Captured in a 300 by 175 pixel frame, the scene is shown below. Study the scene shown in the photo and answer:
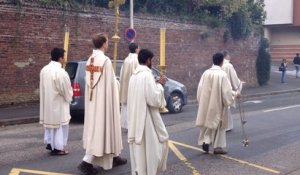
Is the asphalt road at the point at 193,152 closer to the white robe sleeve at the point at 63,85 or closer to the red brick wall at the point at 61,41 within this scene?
the white robe sleeve at the point at 63,85

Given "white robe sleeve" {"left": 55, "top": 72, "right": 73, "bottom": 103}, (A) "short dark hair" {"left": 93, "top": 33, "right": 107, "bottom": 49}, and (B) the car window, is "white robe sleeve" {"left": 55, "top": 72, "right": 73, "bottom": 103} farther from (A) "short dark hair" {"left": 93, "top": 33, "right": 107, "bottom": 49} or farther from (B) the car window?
(B) the car window

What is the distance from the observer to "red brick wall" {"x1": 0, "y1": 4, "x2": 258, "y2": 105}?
16609 mm

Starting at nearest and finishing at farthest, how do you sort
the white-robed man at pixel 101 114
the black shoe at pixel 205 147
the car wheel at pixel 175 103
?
the white-robed man at pixel 101 114, the black shoe at pixel 205 147, the car wheel at pixel 175 103

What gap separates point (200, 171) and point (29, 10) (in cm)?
1111

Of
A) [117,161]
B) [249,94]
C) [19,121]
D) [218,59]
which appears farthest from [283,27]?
[117,161]

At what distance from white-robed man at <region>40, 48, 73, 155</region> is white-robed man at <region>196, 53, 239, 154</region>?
2.50 metres

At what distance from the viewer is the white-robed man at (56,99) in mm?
8984

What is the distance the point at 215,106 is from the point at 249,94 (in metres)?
15.3

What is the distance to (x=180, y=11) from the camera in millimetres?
24703

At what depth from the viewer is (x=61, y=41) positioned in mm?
18297

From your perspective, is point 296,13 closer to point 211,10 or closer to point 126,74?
point 211,10

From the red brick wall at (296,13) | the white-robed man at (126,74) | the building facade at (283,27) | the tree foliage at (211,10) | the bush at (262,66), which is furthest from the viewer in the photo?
the building facade at (283,27)

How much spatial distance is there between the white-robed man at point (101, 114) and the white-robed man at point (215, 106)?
224 cm

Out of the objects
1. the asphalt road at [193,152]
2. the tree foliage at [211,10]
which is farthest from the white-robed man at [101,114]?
the tree foliage at [211,10]
